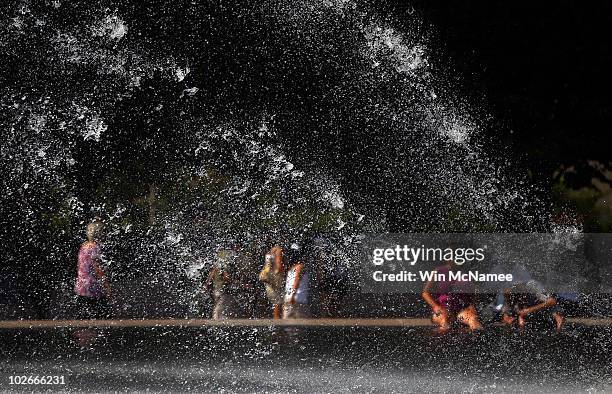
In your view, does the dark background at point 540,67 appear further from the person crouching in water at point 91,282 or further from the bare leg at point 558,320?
the person crouching in water at point 91,282

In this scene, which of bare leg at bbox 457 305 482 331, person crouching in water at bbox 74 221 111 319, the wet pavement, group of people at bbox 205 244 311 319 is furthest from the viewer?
group of people at bbox 205 244 311 319

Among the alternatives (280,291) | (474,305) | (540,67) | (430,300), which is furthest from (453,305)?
(540,67)

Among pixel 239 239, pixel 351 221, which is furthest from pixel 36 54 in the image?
pixel 351 221

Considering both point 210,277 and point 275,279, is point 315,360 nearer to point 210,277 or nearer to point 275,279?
point 275,279

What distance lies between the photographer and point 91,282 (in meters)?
6.86

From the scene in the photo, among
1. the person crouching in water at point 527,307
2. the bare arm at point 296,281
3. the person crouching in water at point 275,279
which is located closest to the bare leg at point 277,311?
the person crouching in water at point 275,279

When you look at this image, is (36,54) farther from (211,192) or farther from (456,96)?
(456,96)

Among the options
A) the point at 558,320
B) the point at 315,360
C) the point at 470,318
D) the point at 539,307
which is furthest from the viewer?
the point at 539,307

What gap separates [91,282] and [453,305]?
3.10m

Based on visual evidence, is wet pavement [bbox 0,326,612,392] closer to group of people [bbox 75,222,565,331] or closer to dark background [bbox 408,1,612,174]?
group of people [bbox 75,222,565,331]

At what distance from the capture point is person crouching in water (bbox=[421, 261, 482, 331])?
6310 millimetres

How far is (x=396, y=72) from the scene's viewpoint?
7.61 metres

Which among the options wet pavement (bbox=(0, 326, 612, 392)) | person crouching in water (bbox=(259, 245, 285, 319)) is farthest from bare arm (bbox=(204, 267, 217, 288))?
wet pavement (bbox=(0, 326, 612, 392))

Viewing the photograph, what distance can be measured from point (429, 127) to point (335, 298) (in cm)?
192
